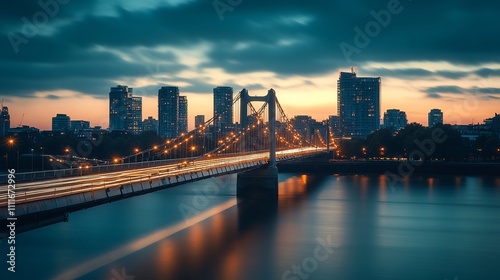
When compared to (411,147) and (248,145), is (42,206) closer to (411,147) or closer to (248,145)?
(248,145)

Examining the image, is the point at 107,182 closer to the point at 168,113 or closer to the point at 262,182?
the point at 262,182

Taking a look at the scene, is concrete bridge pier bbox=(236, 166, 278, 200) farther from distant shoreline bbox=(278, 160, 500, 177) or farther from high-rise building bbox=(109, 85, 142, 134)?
high-rise building bbox=(109, 85, 142, 134)

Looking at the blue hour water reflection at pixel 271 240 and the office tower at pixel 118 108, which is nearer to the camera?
the blue hour water reflection at pixel 271 240

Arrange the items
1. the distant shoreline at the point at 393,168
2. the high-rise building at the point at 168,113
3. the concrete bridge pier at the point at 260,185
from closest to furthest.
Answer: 1. the concrete bridge pier at the point at 260,185
2. the distant shoreline at the point at 393,168
3. the high-rise building at the point at 168,113

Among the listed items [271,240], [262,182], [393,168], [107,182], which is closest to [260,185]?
[262,182]

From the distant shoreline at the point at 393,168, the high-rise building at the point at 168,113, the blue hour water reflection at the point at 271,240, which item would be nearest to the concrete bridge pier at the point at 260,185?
the blue hour water reflection at the point at 271,240

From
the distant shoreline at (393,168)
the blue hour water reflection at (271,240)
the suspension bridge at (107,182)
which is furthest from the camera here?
the distant shoreline at (393,168)

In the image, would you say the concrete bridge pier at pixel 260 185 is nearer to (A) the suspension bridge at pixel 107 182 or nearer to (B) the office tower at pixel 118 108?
(A) the suspension bridge at pixel 107 182

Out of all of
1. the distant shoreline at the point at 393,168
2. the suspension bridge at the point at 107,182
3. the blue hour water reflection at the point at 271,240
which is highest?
the suspension bridge at the point at 107,182
